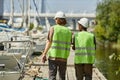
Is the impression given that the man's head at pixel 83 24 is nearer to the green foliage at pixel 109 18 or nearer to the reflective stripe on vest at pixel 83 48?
the reflective stripe on vest at pixel 83 48

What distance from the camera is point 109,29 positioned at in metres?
71.2

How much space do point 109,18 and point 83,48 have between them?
196ft

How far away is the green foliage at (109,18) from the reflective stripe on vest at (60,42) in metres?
54.8

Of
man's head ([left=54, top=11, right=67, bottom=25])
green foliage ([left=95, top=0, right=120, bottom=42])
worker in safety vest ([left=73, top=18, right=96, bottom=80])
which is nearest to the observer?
man's head ([left=54, top=11, right=67, bottom=25])

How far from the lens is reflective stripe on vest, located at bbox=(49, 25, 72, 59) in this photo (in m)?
12.6

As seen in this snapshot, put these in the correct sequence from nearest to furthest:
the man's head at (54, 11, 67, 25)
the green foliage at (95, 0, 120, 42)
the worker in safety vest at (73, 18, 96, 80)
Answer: the man's head at (54, 11, 67, 25)
the worker in safety vest at (73, 18, 96, 80)
the green foliage at (95, 0, 120, 42)

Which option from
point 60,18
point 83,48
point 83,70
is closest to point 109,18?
point 83,70

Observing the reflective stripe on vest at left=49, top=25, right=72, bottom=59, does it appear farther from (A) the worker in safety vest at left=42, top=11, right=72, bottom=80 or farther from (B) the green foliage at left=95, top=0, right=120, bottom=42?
(B) the green foliage at left=95, top=0, right=120, bottom=42

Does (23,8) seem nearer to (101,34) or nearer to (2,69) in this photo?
(2,69)

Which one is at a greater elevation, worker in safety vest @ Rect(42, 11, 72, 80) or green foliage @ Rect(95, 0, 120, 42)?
worker in safety vest @ Rect(42, 11, 72, 80)

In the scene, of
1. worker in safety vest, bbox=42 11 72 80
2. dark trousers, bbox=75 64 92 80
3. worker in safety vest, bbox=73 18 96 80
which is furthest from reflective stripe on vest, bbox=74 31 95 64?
worker in safety vest, bbox=42 11 72 80

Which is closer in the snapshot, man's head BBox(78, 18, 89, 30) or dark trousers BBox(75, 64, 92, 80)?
man's head BBox(78, 18, 89, 30)

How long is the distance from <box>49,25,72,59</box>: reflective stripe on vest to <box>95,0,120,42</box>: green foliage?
54.8 m

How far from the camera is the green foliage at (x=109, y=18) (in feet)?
224
